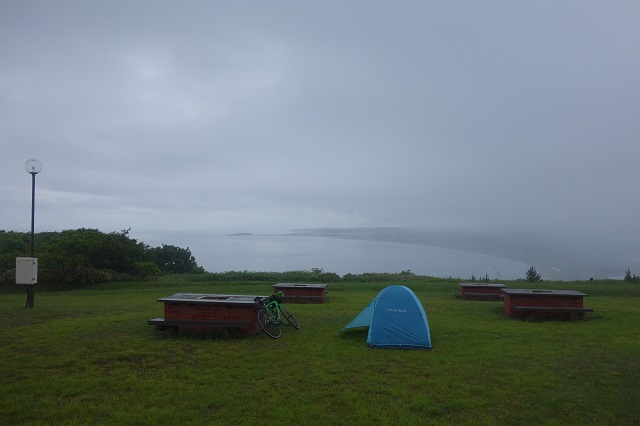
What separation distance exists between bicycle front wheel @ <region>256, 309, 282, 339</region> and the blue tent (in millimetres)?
1857

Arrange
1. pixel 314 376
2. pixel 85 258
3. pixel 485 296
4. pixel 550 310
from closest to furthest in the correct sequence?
1. pixel 314 376
2. pixel 550 310
3. pixel 485 296
4. pixel 85 258

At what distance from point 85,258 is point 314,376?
24247 millimetres

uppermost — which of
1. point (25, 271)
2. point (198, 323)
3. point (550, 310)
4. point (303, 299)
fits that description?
point (25, 271)

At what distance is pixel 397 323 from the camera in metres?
9.80

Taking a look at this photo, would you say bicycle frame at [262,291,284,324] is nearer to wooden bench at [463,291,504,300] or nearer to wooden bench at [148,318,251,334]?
wooden bench at [148,318,251,334]

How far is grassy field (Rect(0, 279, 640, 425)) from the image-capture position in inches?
223

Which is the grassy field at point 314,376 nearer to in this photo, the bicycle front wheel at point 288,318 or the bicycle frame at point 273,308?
the bicycle front wheel at point 288,318

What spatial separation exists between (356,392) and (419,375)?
151 cm

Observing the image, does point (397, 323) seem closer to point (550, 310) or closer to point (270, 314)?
point (270, 314)

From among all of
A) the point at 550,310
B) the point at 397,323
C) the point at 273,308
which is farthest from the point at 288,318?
the point at 550,310

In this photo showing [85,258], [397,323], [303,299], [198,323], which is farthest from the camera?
[85,258]

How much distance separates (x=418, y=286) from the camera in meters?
24.0

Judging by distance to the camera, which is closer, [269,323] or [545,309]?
[269,323]

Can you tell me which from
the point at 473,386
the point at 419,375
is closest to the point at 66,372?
the point at 419,375
